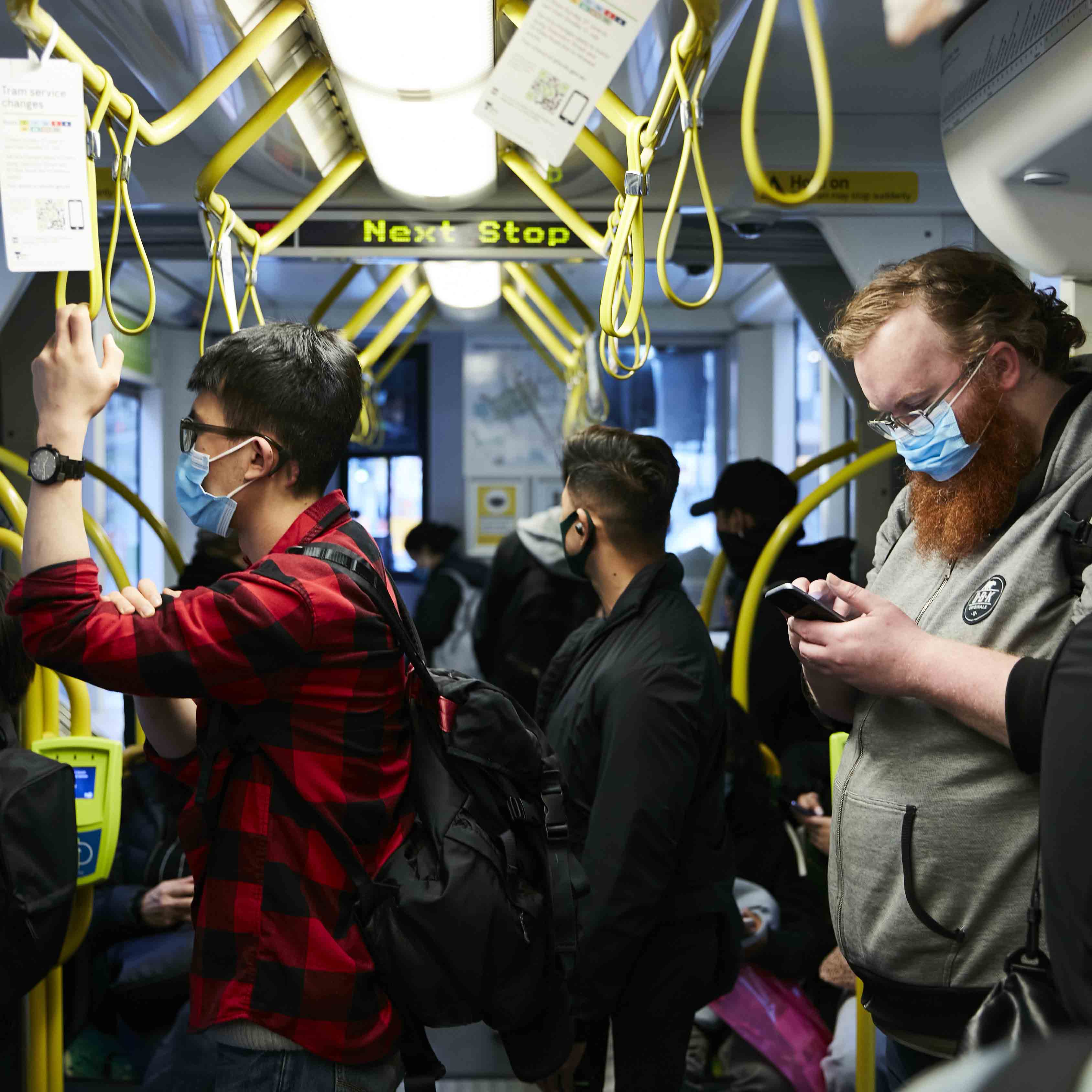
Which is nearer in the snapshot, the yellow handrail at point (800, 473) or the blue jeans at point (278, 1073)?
the blue jeans at point (278, 1073)

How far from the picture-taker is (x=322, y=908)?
1.29 m

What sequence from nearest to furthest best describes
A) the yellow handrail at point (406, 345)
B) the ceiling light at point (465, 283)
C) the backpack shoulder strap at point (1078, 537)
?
the backpack shoulder strap at point (1078, 537) → the ceiling light at point (465, 283) → the yellow handrail at point (406, 345)

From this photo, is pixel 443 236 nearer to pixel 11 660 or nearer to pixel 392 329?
pixel 392 329

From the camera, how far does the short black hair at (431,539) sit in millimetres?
6430

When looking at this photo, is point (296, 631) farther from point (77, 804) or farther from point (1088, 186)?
point (1088, 186)

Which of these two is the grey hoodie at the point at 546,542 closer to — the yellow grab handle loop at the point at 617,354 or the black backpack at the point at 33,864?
the yellow grab handle loop at the point at 617,354

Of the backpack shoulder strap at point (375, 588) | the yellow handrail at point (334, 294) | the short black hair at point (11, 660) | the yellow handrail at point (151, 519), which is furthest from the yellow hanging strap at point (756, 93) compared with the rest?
the yellow handrail at point (151, 519)

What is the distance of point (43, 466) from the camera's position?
4.18ft

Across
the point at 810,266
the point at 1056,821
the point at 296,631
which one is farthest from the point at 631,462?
the point at 810,266

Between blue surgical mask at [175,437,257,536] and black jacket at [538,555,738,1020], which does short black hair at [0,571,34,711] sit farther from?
black jacket at [538,555,738,1020]

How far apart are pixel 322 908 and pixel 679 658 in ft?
3.06

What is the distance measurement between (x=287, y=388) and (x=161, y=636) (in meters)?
0.39

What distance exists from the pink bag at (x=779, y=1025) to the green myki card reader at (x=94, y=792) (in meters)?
1.51

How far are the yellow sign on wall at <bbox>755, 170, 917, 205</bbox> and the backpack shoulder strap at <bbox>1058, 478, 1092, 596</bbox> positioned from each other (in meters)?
1.82
